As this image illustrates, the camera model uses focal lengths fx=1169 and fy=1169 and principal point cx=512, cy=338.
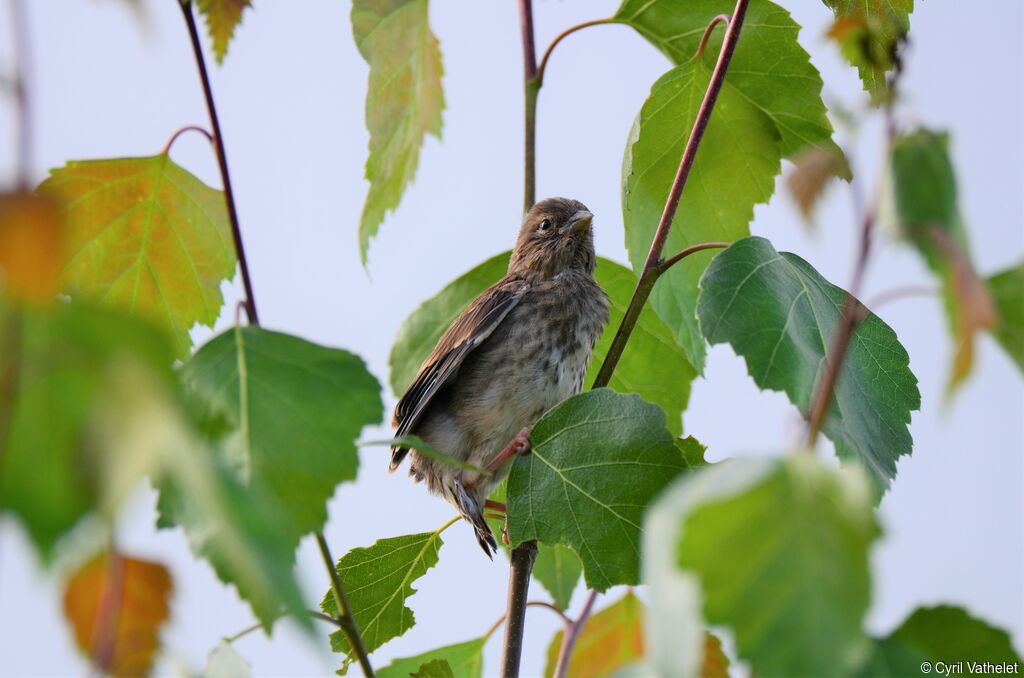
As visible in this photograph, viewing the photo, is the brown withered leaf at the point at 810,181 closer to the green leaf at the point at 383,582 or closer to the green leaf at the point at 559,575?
the green leaf at the point at 383,582

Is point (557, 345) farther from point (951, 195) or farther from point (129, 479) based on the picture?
point (129, 479)

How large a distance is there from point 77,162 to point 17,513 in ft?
5.15

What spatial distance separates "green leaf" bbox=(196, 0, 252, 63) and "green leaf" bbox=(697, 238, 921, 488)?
0.84 metres

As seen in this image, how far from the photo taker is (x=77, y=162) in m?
2.30

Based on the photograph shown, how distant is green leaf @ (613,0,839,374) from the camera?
249 centimetres

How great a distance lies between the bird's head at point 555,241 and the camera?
399 centimetres

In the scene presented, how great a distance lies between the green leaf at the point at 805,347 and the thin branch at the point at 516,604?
61cm

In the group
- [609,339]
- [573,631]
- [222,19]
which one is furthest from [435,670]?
[609,339]

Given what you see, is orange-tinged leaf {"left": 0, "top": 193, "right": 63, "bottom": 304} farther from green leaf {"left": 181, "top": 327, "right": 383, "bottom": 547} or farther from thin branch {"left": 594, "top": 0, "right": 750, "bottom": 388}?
thin branch {"left": 594, "top": 0, "right": 750, "bottom": 388}

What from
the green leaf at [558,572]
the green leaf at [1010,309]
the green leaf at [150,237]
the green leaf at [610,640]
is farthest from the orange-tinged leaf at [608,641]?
the green leaf at [1010,309]

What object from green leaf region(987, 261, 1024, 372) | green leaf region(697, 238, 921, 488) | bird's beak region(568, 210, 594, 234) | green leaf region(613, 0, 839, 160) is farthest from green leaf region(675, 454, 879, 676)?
bird's beak region(568, 210, 594, 234)

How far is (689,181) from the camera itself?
2.54m

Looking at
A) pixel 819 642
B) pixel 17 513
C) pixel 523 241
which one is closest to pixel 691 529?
pixel 819 642

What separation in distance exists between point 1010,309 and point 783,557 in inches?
15.2
